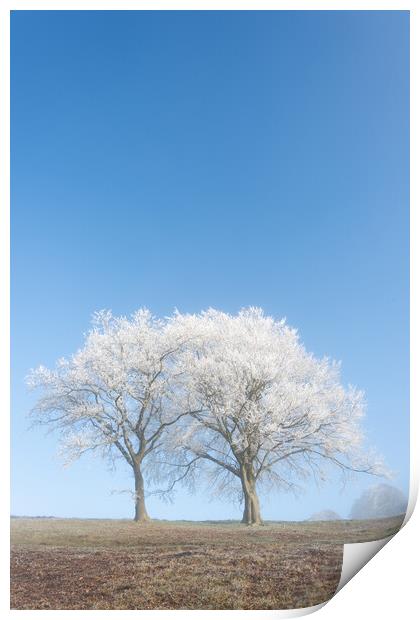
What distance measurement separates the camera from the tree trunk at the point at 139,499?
29.7ft

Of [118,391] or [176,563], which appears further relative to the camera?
[118,391]

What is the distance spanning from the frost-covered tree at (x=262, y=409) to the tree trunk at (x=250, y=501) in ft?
0.04

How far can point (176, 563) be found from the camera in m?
8.74

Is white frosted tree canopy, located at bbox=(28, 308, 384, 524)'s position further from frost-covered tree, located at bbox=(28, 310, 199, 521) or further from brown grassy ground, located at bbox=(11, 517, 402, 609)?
brown grassy ground, located at bbox=(11, 517, 402, 609)

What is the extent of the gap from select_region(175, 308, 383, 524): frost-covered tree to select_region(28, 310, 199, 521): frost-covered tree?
0.27 meters

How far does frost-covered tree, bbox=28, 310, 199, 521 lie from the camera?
9.30m

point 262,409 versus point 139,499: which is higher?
point 262,409

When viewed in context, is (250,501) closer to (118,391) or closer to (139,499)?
(139,499)

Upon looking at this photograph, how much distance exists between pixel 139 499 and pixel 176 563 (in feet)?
2.72

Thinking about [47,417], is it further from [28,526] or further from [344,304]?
[344,304]

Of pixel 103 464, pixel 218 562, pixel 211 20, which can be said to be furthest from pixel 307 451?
pixel 211 20
